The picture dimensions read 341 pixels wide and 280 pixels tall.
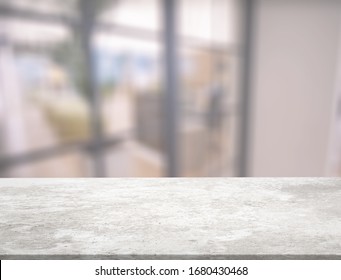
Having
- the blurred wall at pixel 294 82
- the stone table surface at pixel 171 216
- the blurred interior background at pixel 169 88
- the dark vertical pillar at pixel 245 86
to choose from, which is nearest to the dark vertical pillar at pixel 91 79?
the blurred interior background at pixel 169 88

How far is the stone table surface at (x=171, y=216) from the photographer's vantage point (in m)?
0.60

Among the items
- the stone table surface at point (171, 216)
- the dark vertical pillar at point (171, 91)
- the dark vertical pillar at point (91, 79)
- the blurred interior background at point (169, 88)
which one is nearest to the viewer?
the stone table surface at point (171, 216)

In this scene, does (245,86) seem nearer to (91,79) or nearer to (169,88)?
(169,88)

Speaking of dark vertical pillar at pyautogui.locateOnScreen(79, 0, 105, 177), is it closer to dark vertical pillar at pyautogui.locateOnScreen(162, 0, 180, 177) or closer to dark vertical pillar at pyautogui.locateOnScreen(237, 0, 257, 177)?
dark vertical pillar at pyautogui.locateOnScreen(162, 0, 180, 177)

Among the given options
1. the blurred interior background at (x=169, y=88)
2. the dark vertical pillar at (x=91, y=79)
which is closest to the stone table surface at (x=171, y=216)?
the blurred interior background at (x=169, y=88)

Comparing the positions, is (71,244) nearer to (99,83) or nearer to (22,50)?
(22,50)

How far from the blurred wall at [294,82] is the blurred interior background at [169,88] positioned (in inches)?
0.6

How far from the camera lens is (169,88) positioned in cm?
308

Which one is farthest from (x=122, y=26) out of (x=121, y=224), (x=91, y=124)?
(x=121, y=224)

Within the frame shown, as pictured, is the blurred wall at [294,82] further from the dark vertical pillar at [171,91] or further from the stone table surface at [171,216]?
the stone table surface at [171,216]

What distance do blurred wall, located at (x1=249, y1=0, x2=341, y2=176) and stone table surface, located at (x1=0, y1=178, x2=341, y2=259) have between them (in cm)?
388

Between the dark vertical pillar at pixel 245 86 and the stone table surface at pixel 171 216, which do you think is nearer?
the stone table surface at pixel 171 216

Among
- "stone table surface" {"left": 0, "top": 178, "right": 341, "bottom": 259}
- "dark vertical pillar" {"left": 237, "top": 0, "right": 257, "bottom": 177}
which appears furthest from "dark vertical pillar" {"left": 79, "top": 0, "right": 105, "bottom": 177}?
"dark vertical pillar" {"left": 237, "top": 0, "right": 257, "bottom": 177}

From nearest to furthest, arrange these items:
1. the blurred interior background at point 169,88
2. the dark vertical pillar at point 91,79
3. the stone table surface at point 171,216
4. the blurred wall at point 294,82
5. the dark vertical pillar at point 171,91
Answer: the stone table surface at point 171,216
the blurred interior background at point 169,88
the dark vertical pillar at point 91,79
the dark vertical pillar at point 171,91
the blurred wall at point 294,82
